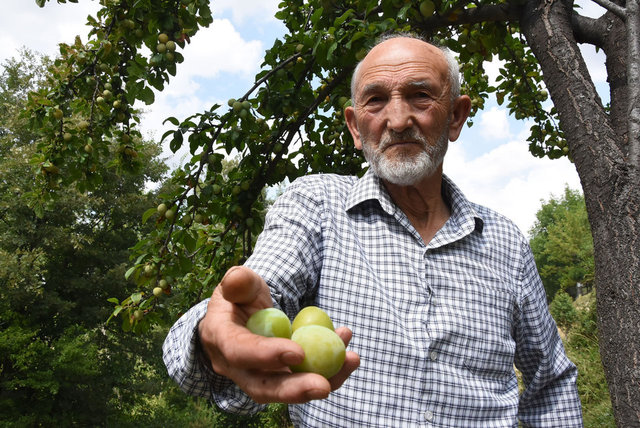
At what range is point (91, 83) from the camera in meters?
3.68

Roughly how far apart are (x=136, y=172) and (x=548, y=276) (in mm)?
50024

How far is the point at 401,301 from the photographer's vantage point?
4.91 ft

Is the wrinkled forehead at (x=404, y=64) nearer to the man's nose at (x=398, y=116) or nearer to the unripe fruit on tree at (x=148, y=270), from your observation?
the man's nose at (x=398, y=116)

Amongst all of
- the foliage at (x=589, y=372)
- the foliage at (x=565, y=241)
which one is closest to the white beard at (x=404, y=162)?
the foliage at (x=589, y=372)

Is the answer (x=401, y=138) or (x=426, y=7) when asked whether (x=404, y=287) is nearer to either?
(x=401, y=138)

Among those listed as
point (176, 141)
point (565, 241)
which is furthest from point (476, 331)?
point (565, 241)

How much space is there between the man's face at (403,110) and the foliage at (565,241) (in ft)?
111

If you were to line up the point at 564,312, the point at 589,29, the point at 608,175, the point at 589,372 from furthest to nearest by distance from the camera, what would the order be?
the point at 564,312
the point at 589,372
the point at 589,29
the point at 608,175

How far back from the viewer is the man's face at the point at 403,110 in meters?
1.73

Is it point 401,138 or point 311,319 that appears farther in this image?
point 401,138

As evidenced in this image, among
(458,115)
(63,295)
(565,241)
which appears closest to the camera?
(458,115)

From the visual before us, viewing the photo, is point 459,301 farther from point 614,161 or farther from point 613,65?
point 613,65

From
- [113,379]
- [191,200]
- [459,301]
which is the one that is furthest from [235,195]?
[113,379]

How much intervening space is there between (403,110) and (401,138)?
3.9 inches
